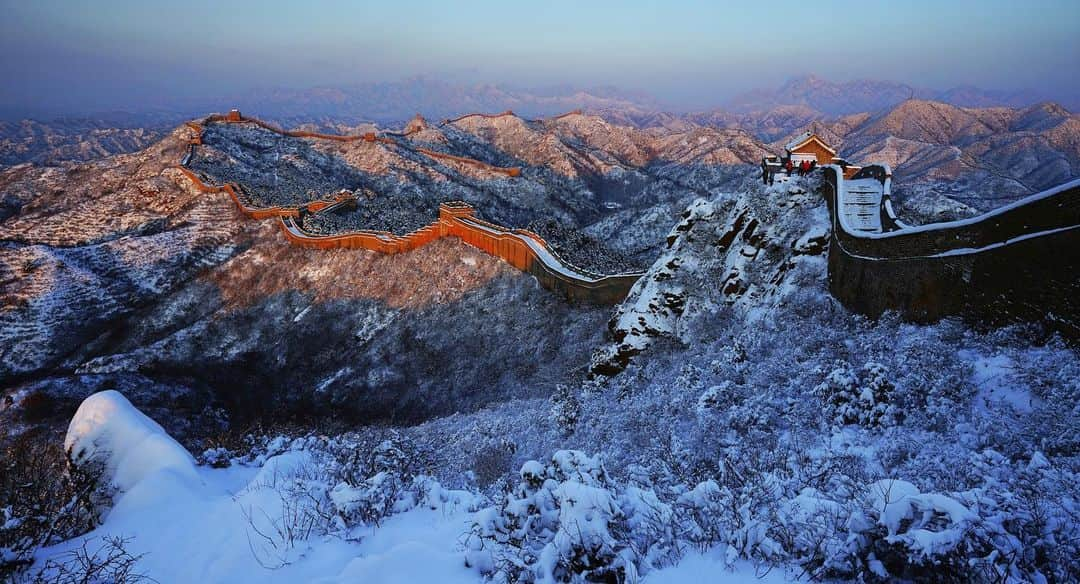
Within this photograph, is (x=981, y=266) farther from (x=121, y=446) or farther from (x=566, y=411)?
(x=121, y=446)

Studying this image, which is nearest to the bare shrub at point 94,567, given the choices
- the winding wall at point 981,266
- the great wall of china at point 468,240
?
the winding wall at point 981,266

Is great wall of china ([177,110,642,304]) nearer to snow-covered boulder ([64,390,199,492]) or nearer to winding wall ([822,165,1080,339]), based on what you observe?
winding wall ([822,165,1080,339])

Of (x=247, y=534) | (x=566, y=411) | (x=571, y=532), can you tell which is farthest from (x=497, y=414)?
(x=571, y=532)

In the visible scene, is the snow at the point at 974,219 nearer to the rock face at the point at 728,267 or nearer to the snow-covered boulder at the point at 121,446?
the rock face at the point at 728,267

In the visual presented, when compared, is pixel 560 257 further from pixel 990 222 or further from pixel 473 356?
pixel 990 222

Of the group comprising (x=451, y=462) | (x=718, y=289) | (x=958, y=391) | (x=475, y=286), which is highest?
(x=958, y=391)

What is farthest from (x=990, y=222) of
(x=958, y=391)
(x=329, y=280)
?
(x=329, y=280)
